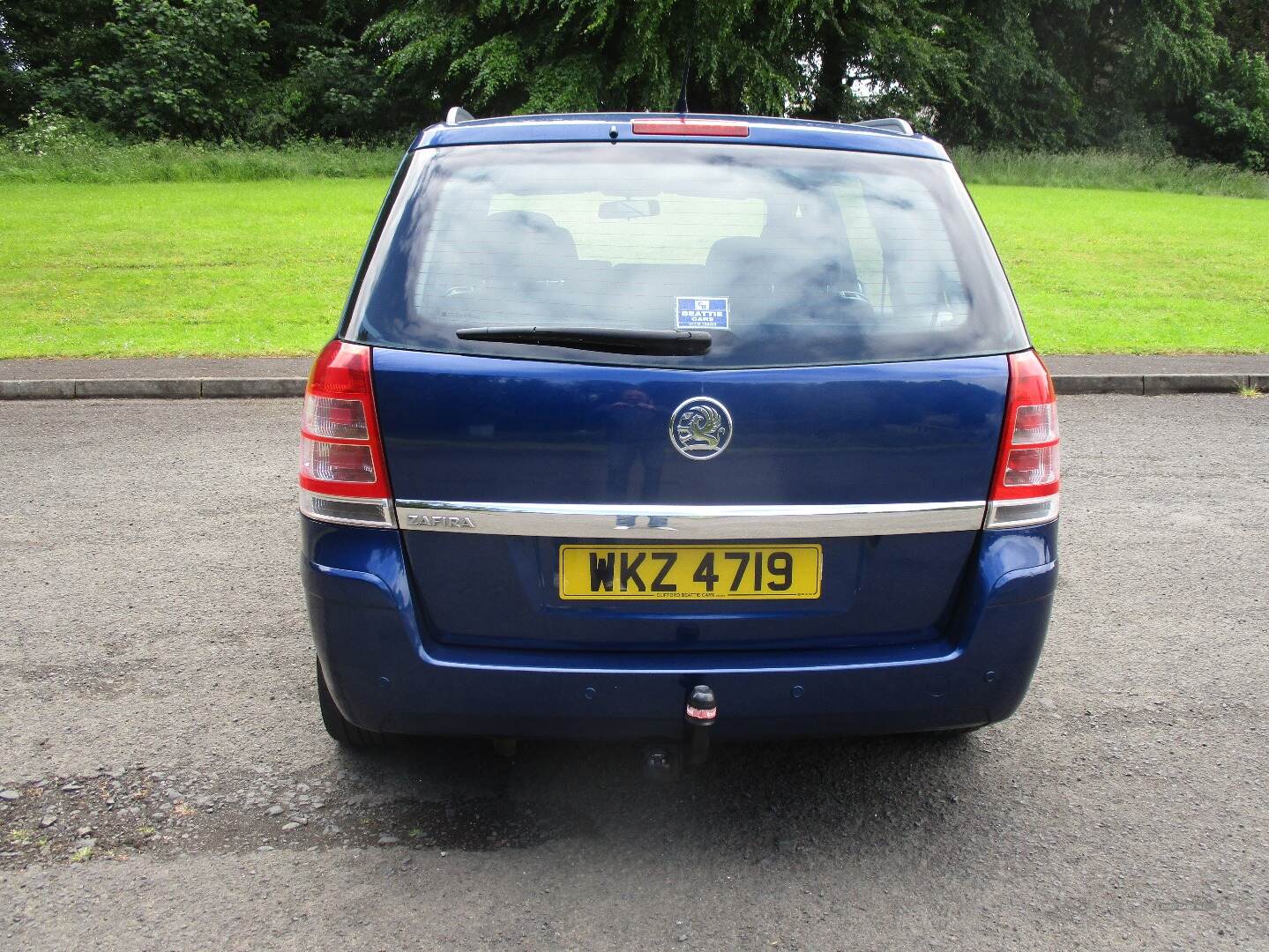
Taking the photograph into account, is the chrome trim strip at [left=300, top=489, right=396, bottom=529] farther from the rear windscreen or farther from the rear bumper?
the rear windscreen

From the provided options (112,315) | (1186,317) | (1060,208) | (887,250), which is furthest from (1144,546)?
(1060,208)

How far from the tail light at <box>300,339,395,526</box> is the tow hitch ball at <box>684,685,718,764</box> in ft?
2.59

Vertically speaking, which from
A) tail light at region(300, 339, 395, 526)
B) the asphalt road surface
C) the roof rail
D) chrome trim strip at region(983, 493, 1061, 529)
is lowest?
the asphalt road surface

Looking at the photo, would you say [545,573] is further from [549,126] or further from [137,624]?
[137,624]

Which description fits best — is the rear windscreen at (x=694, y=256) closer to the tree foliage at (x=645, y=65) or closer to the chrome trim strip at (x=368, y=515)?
the chrome trim strip at (x=368, y=515)

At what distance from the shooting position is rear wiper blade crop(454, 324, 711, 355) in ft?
8.41

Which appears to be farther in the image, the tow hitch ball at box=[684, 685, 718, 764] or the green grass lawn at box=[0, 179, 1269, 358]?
the green grass lawn at box=[0, 179, 1269, 358]

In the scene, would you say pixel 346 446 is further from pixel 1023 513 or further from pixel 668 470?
pixel 1023 513

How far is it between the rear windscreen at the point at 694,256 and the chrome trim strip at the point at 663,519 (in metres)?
0.33

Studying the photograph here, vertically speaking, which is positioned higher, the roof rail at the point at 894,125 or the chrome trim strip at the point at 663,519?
the roof rail at the point at 894,125

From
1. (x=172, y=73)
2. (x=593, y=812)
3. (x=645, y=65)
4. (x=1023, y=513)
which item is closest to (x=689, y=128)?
(x=1023, y=513)

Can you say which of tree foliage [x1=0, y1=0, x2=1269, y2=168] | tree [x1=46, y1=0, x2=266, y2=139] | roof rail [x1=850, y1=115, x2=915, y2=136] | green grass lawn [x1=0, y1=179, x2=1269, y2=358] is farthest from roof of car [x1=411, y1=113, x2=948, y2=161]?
tree [x1=46, y1=0, x2=266, y2=139]

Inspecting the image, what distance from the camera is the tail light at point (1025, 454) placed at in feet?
8.80

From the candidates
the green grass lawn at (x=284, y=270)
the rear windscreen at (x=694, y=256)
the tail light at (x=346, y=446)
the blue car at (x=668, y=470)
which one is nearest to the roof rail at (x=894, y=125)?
the rear windscreen at (x=694, y=256)
